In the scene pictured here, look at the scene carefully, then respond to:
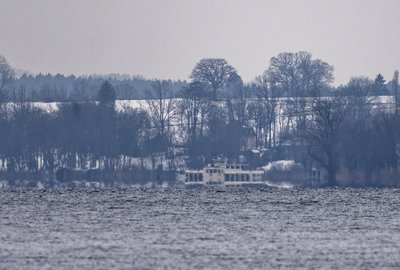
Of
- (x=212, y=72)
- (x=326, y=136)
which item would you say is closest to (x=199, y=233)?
(x=326, y=136)

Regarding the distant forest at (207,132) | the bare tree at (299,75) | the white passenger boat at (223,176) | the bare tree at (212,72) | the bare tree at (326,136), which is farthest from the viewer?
the bare tree at (299,75)

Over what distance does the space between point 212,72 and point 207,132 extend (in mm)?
29280

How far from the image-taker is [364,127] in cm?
13112

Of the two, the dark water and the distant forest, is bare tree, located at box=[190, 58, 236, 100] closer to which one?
the distant forest

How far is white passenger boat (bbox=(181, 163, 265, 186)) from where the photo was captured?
13375 cm

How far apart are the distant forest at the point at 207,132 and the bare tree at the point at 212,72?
0.36 feet

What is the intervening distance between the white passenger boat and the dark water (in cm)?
3933

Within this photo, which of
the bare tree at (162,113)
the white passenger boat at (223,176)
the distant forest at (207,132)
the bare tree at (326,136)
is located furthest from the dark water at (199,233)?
the bare tree at (162,113)

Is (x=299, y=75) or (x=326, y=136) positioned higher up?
Answer: (x=299, y=75)

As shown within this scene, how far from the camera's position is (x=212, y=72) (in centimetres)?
18375

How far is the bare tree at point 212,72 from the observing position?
183m

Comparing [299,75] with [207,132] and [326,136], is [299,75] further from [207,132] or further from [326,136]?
[326,136]

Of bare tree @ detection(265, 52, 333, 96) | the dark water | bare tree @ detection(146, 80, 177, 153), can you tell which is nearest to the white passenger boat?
bare tree @ detection(146, 80, 177, 153)

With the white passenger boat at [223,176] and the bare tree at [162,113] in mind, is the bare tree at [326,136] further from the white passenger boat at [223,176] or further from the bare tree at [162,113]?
the bare tree at [162,113]
